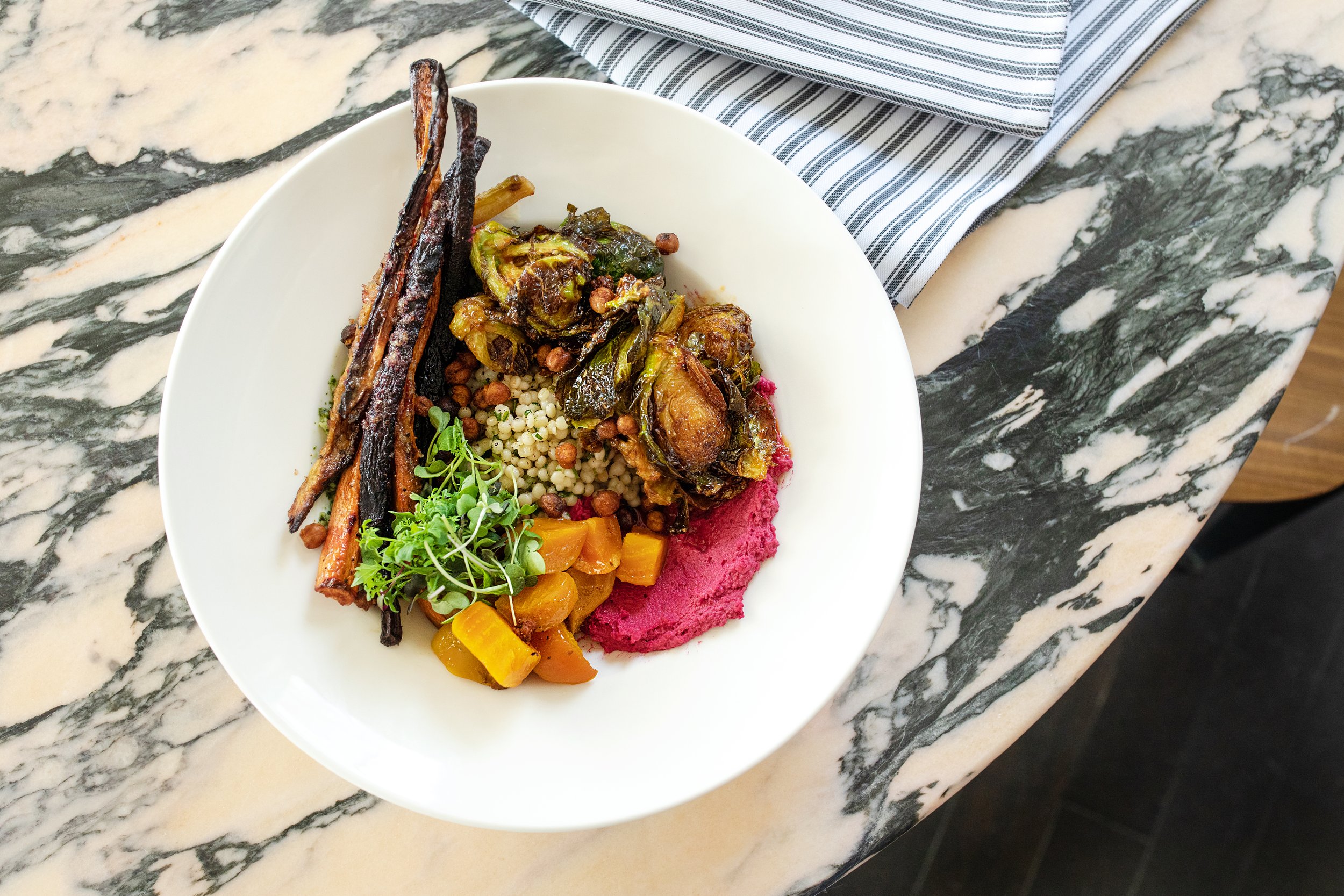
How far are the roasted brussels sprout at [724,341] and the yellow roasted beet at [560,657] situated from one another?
2.02 feet

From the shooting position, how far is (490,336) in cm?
182

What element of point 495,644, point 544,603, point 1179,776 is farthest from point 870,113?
point 1179,776

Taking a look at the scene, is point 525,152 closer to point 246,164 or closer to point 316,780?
point 246,164

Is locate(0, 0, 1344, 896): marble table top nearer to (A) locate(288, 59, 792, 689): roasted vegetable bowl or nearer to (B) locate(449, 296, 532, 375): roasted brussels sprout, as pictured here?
(A) locate(288, 59, 792, 689): roasted vegetable bowl

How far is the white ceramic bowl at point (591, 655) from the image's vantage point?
5.46 ft

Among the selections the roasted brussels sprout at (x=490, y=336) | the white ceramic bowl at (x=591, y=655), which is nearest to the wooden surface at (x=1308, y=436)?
the white ceramic bowl at (x=591, y=655)

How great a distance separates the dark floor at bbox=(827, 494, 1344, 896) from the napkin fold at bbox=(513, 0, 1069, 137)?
2.29 metres

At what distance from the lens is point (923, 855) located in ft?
11.0

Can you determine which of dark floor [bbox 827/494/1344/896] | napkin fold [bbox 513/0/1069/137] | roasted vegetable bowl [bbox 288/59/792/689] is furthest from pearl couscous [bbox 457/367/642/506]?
dark floor [bbox 827/494/1344/896]

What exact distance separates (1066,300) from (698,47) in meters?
1.06

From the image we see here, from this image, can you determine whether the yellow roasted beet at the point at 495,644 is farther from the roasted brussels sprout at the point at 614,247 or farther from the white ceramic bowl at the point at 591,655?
the roasted brussels sprout at the point at 614,247

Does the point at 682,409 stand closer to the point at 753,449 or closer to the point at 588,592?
the point at 753,449

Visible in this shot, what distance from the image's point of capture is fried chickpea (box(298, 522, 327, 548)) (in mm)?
1768

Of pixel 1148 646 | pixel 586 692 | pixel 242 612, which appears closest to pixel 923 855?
pixel 1148 646
